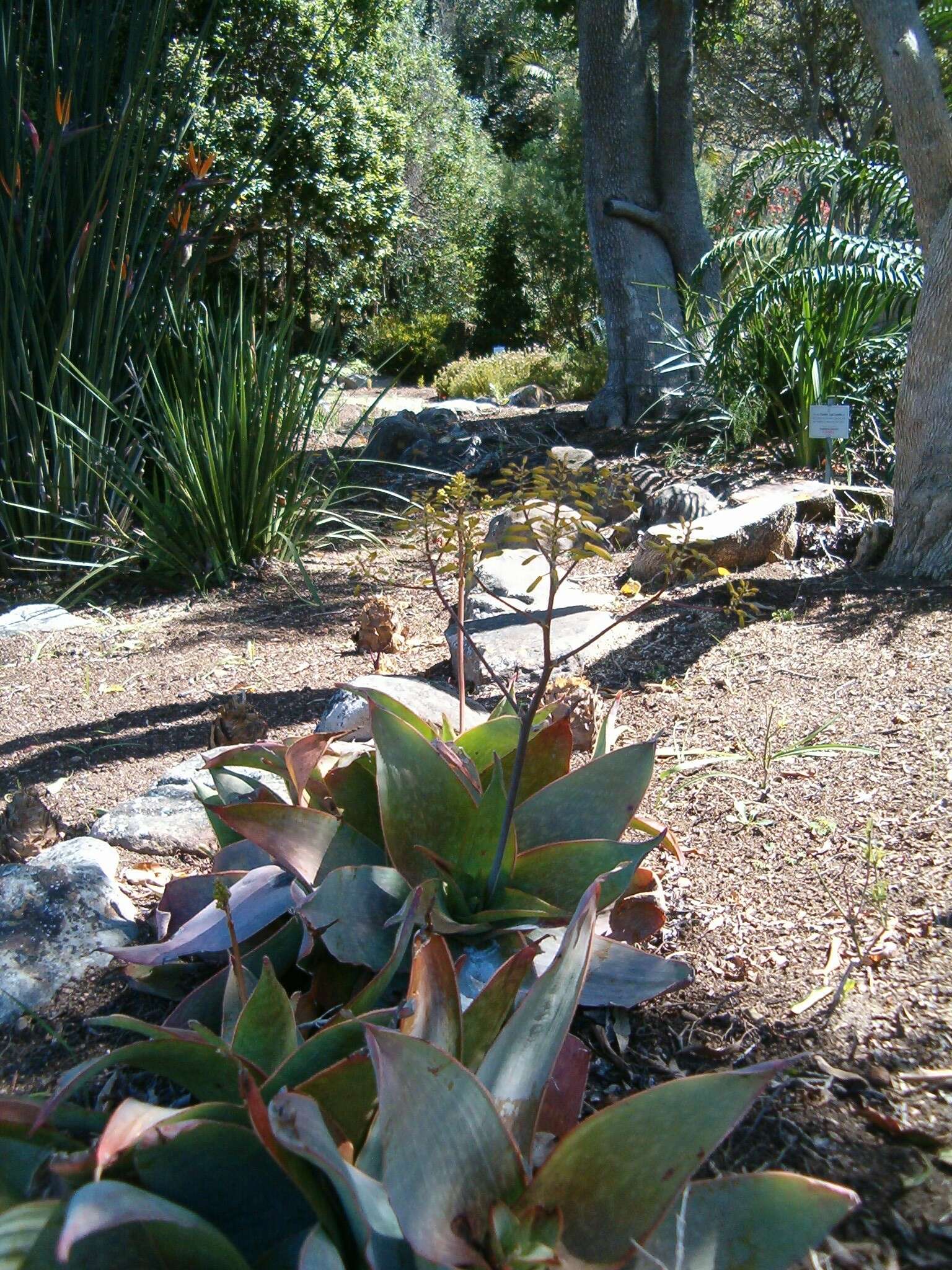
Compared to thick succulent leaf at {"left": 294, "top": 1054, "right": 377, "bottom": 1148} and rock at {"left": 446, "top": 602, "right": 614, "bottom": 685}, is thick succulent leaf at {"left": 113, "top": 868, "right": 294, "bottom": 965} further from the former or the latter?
rock at {"left": 446, "top": 602, "right": 614, "bottom": 685}

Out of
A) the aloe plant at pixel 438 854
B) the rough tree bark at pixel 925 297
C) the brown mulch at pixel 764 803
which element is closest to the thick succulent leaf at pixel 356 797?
the aloe plant at pixel 438 854

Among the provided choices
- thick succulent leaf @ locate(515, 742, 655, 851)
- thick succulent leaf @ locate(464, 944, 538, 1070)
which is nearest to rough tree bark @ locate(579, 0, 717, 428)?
thick succulent leaf @ locate(515, 742, 655, 851)

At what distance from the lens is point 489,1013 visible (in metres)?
1.39

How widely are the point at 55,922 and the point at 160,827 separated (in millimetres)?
439

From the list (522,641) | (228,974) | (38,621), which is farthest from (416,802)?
(38,621)

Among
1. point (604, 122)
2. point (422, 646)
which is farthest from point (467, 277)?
point (422, 646)

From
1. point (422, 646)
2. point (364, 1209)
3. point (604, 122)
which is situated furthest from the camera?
point (604, 122)

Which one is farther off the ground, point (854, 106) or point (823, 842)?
point (854, 106)

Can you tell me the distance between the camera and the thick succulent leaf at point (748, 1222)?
1.09 metres

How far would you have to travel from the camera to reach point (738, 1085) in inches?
43.6

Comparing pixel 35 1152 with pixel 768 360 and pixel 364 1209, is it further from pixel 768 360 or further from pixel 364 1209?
pixel 768 360

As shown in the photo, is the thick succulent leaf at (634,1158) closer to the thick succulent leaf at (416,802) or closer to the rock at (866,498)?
the thick succulent leaf at (416,802)

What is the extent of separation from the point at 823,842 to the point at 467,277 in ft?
69.7

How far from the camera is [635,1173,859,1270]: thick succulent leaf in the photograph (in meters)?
1.09
